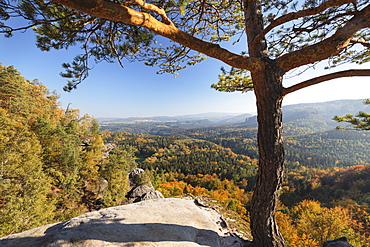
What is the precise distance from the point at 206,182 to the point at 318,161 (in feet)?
322

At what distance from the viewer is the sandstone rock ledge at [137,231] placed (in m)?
2.57

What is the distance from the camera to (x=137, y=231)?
284 cm

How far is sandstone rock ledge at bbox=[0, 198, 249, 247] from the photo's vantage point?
2570 millimetres

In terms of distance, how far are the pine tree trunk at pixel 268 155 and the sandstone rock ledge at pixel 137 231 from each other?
0.66 meters

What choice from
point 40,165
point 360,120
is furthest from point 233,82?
point 40,165

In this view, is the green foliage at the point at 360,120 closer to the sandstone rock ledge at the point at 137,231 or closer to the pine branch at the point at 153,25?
the pine branch at the point at 153,25

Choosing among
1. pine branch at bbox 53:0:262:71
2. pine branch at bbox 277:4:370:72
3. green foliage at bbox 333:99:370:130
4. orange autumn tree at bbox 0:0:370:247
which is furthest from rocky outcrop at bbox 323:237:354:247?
pine branch at bbox 53:0:262:71

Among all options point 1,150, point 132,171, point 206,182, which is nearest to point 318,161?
point 206,182

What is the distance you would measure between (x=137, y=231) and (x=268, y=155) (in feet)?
9.49

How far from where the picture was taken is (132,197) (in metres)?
21.5

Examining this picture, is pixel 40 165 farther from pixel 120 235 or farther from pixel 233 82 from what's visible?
pixel 233 82

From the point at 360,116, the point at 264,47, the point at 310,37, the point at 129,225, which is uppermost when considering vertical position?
the point at 310,37

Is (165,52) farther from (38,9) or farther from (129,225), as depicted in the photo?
(129,225)

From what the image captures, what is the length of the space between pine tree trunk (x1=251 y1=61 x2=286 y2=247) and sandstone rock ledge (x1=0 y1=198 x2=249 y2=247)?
66 cm
